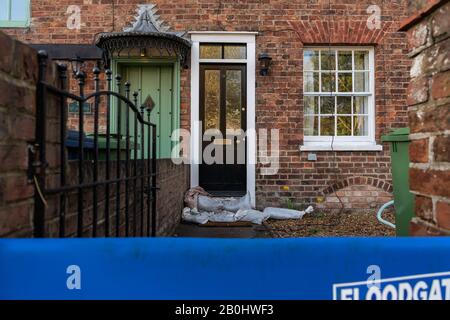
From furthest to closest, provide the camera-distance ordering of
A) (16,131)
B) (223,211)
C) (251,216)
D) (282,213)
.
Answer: (282,213)
(223,211)
(251,216)
(16,131)

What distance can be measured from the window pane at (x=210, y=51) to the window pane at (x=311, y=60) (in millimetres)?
1522

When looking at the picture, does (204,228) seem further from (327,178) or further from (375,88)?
(375,88)

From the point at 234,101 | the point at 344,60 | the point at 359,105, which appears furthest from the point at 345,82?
the point at 234,101

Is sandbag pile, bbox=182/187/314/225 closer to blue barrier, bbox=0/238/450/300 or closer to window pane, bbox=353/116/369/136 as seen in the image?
window pane, bbox=353/116/369/136

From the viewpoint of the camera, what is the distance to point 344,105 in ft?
22.4

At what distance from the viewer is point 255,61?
6570 millimetres

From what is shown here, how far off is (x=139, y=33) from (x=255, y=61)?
1991 mm

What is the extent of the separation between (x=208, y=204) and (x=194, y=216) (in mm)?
564

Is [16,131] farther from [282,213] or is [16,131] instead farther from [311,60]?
[311,60]

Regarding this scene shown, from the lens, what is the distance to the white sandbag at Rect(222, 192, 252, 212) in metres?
6.07

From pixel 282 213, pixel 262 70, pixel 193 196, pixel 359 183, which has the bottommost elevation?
pixel 282 213

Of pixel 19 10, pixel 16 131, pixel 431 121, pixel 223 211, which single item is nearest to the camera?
pixel 16 131

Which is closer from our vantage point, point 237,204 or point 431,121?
point 431,121
